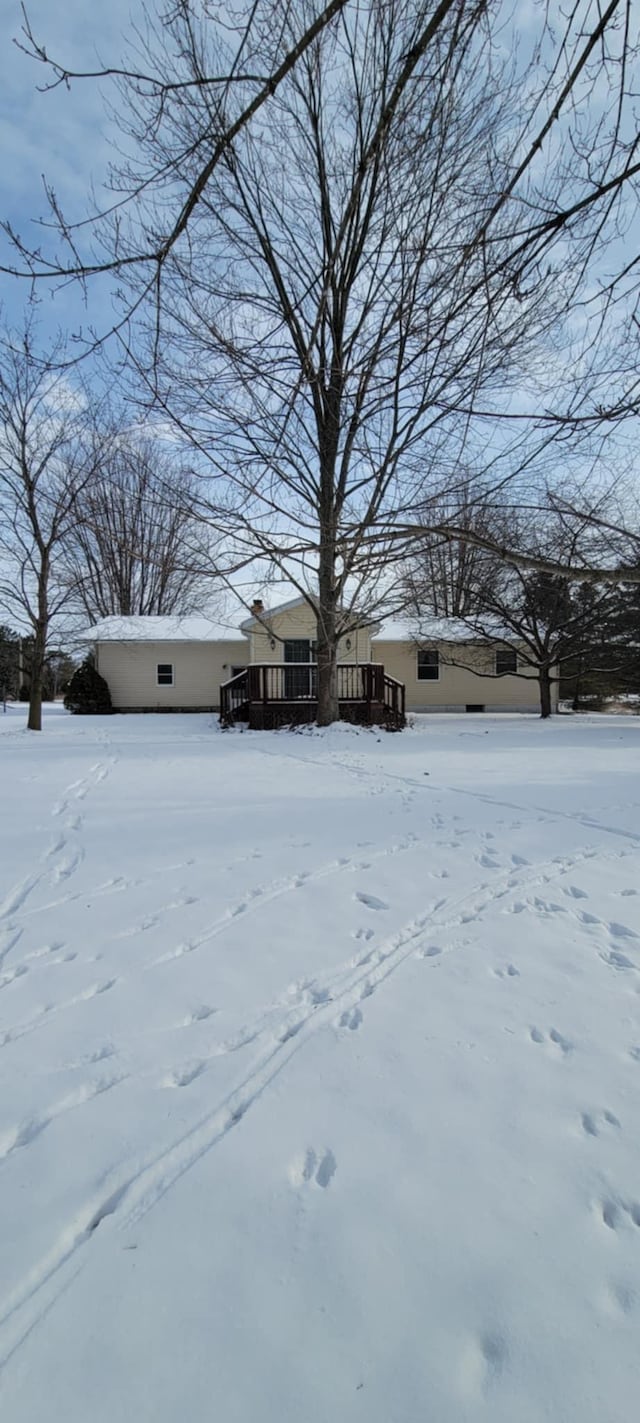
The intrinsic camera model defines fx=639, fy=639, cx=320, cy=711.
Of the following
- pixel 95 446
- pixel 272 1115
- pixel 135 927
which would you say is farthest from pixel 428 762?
pixel 95 446

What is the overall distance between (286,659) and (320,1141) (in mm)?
18697

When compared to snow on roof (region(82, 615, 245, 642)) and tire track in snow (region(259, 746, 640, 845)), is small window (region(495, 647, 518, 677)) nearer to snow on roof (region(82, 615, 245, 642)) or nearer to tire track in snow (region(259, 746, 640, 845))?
snow on roof (region(82, 615, 245, 642))

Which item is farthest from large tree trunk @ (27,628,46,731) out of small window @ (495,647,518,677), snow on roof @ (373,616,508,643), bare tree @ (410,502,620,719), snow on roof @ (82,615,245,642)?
small window @ (495,647,518,677)

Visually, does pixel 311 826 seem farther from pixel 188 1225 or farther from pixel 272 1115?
pixel 188 1225

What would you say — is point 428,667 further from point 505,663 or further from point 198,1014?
point 198,1014

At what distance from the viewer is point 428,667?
2319cm

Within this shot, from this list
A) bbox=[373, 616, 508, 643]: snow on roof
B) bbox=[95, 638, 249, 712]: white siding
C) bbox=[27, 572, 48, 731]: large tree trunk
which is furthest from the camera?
bbox=[95, 638, 249, 712]: white siding

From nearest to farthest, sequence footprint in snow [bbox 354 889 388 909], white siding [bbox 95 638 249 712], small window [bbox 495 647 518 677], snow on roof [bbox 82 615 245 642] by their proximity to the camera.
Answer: footprint in snow [bbox 354 889 388 909]
snow on roof [bbox 82 615 245 642]
white siding [bbox 95 638 249 712]
small window [bbox 495 647 518 677]

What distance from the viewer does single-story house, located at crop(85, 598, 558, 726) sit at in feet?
64.7

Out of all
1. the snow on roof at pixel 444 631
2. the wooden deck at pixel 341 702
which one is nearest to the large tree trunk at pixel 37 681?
the wooden deck at pixel 341 702

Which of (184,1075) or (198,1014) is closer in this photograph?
(184,1075)

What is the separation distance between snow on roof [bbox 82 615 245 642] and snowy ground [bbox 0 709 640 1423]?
17984 mm

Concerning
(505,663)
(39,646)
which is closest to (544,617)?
(505,663)

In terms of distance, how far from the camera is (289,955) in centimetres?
286
